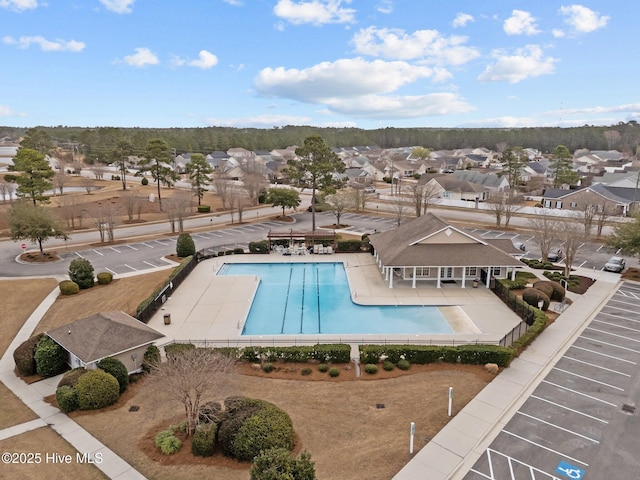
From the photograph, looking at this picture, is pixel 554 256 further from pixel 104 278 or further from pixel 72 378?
pixel 72 378

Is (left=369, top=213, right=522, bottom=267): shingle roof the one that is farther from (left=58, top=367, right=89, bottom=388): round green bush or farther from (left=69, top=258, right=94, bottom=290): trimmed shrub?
(left=69, top=258, right=94, bottom=290): trimmed shrub

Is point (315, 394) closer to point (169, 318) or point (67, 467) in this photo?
point (67, 467)

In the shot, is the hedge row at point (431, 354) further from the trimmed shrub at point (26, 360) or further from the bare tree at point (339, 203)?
the bare tree at point (339, 203)

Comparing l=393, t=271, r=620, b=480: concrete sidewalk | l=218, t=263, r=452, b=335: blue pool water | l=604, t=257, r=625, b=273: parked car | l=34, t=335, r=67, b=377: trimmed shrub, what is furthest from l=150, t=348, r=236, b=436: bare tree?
l=604, t=257, r=625, b=273: parked car

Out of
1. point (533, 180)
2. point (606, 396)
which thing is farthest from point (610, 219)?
point (606, 396)

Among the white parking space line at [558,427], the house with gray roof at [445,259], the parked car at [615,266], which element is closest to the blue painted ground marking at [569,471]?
the white parking space line at [558,427]
